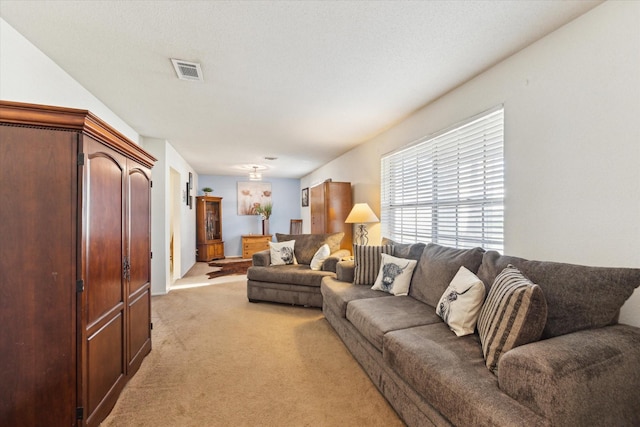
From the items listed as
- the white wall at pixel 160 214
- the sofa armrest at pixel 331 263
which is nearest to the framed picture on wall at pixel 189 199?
the white wall at pixel 160 214

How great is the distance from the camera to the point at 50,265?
4.53 feet

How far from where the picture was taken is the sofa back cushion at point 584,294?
4.16 feet

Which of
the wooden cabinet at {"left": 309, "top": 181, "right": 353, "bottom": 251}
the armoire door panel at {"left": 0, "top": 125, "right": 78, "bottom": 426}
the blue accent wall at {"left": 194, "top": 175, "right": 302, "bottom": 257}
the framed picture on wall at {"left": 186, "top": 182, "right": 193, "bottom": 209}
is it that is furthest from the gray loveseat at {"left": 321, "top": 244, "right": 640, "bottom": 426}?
the blue accent wall at {"left": 194, "top": 175, "right": 302, "bottom": 257}

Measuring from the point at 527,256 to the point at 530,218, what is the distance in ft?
0.91

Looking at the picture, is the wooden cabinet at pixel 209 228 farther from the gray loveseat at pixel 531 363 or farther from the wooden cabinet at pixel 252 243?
the gray loveseat at pixel 531 363

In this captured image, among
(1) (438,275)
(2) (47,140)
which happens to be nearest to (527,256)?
(1) (438,275)

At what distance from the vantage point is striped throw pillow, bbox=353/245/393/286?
9.61 feet

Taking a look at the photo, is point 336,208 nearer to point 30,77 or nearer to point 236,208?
point 30,77

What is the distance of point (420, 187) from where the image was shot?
3.19 meters

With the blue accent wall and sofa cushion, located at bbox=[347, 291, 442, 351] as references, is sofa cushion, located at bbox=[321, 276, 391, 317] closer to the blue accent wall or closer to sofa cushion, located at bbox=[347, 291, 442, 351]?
sofa cushion, located at bbox=[347, 291, 442, 351]

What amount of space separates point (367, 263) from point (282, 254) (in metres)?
1.59

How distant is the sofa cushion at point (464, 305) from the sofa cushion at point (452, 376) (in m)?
0.05

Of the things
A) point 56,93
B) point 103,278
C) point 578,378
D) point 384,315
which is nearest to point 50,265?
point 103,278

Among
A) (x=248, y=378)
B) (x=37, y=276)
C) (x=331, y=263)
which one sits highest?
(x=37, y=276)
